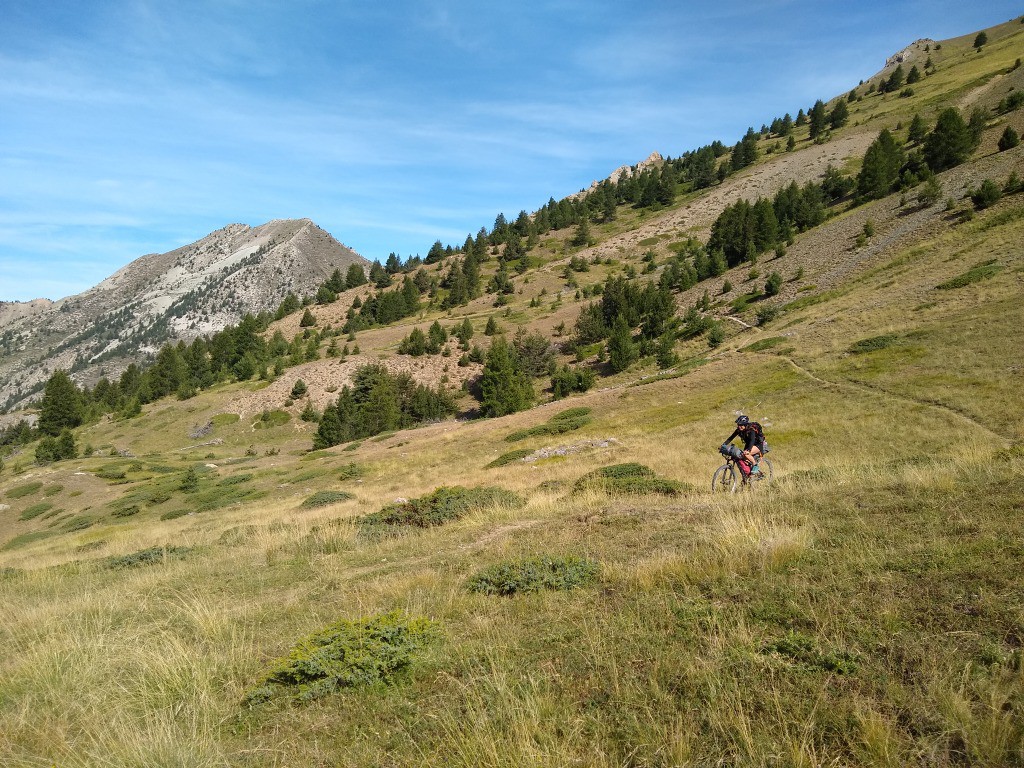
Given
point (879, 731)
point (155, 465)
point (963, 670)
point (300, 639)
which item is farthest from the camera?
point (155, 465)

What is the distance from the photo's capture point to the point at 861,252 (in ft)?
166

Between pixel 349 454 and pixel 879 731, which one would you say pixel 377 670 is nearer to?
pixel 879 731

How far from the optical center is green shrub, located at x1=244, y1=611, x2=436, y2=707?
4.38 metres

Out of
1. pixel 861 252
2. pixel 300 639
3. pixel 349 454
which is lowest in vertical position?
pixel 349 454

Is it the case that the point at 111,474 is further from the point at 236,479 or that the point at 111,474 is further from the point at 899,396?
the point at 899,396

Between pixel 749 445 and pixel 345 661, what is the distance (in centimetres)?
1076

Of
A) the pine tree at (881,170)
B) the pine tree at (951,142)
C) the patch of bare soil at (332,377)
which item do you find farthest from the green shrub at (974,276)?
the patch of bare soil at (332,377)

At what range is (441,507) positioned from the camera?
13359 millimetres

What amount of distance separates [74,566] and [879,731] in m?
17.1

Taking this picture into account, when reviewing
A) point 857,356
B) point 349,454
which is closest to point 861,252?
point 857,356

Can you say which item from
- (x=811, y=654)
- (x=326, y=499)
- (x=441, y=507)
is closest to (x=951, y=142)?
(x=441, y=507)

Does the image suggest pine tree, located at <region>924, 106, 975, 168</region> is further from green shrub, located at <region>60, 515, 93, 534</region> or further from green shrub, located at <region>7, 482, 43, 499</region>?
green shrub, located at <region>7, 482, 43, 499</region>

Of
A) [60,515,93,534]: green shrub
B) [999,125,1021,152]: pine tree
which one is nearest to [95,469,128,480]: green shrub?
[60,515,93,534]: green shrub

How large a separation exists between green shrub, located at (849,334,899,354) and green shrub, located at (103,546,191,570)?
3574cm
